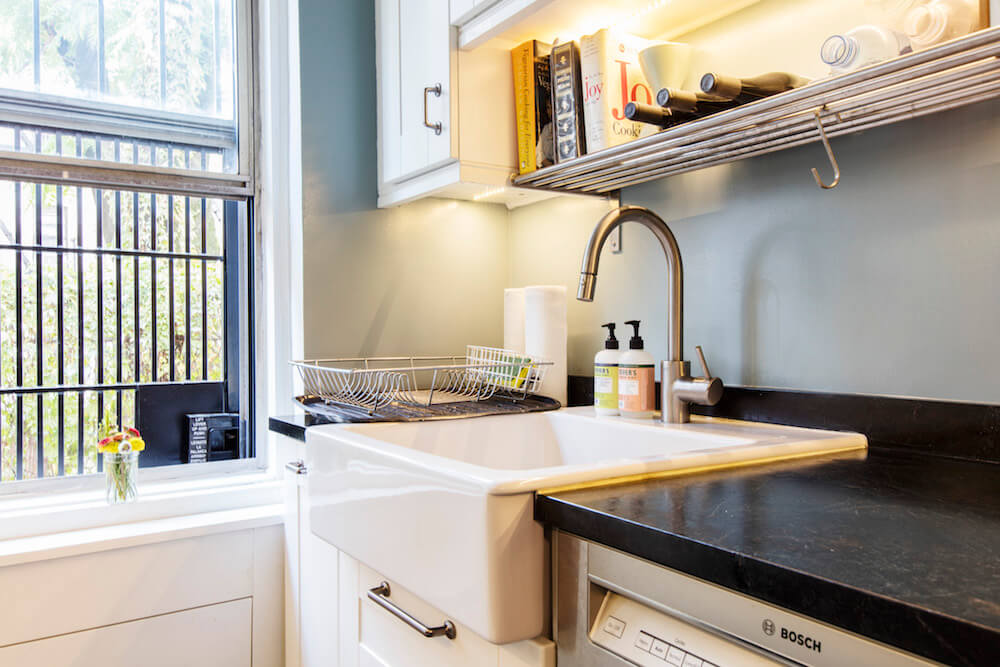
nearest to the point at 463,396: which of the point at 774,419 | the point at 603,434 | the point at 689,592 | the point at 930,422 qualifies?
the point at 603,434

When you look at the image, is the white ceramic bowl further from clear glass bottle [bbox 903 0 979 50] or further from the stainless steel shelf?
clear glass bottle [bbox 903 0 979 50]

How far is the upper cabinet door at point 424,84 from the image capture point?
1540mm

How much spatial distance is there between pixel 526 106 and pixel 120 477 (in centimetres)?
132

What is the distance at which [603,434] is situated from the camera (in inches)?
52.5

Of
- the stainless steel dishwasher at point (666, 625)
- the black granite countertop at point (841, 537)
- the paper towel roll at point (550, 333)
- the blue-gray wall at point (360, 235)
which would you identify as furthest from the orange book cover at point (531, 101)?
the stainless steel dishwasher at point (666, 625)

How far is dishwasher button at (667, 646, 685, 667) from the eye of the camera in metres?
0.62

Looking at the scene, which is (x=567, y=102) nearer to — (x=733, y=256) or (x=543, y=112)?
(x=543, y=112)

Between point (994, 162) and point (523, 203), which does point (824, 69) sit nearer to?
point (994, 162)

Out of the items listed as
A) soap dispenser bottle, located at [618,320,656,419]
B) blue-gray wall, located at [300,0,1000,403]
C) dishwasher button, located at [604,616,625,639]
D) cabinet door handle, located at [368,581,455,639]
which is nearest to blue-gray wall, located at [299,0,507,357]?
blue-gray wall, located at [300,0,1000,403]

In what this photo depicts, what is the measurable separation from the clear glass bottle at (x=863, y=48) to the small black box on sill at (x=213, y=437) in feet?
5.58

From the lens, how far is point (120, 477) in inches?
66.9

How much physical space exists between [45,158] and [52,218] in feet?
0.48

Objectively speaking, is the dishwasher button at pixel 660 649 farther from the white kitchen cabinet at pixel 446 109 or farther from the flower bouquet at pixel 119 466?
the flower bouquet at pixel 119 466

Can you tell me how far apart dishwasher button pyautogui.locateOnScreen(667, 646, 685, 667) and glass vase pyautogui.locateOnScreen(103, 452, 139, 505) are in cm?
150
